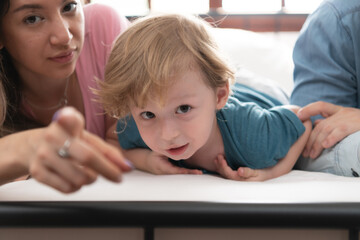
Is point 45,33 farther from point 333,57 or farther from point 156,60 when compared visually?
point 333,57

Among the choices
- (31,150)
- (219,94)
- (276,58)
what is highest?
(31,150)

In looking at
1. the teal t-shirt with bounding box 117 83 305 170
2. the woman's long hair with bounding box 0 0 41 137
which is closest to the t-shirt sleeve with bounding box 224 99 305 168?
the teal t-shirt with bounding box 117 83 305 170

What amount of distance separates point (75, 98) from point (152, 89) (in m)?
0.61

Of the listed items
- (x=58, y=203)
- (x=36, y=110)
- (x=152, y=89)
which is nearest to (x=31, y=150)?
(x=58, y=203)

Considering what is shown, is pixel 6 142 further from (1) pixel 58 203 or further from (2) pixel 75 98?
(2) pixel 75 98

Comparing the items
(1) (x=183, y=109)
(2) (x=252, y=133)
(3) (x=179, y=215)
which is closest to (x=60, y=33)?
(1) (x=183, y=109)

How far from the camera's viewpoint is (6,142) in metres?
0.96

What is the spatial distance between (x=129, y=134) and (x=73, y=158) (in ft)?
2.41

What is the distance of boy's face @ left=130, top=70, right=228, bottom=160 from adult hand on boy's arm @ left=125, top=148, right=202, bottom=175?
0.08 m

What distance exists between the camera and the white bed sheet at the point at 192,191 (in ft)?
3.27

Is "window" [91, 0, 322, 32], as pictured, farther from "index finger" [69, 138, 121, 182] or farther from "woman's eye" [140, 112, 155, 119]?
"index finger" [69, 138, 121, 182]

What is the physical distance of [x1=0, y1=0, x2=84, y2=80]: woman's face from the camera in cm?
135

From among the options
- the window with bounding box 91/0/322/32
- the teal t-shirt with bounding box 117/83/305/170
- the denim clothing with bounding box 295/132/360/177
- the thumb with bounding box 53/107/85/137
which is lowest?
the window with bounding box 91/0/322/32

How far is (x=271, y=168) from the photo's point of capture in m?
1.36
